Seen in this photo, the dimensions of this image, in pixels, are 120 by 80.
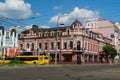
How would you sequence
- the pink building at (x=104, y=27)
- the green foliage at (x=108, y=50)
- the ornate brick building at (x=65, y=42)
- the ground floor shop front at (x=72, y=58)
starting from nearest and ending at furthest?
1. the ground floor shop front at (x=72, y=58)
2. the ornate brick building at (x=65, y=42)
3. the green foliage at (x=108, y=50)
4. the pink building at (x=104, y=27)

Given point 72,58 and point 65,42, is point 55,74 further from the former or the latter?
point 65,42

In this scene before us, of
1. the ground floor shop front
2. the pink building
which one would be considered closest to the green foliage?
the ground floor shop front

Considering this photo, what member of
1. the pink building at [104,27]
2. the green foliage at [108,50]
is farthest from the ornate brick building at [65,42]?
the pink building at [104,27]

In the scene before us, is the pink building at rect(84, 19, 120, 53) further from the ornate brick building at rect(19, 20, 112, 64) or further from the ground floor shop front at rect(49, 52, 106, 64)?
the ground floor shop front at rect(49, 52, 106, 64)

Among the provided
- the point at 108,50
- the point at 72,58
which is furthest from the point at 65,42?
the point at 108,50

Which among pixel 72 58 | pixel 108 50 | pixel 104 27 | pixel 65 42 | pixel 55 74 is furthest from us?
pixel 104 27

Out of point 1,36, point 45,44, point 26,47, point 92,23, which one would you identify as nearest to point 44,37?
point 45,44

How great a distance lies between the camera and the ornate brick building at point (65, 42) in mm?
82938

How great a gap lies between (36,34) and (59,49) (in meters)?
10.3

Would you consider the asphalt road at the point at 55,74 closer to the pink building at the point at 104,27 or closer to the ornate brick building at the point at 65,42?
the ornate brick building at the point at 65,42

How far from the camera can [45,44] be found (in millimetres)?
89125

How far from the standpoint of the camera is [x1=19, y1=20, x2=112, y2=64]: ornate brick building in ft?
272

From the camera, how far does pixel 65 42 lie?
278ft

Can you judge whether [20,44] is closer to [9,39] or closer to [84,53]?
[9,39]
